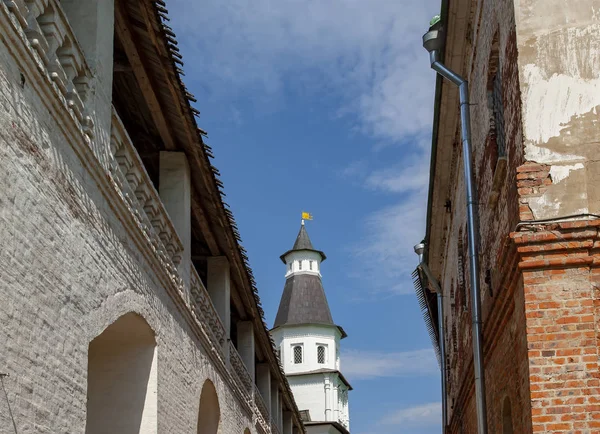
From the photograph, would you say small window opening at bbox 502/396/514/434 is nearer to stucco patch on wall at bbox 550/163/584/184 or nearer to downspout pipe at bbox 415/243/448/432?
stucco patch on wall at bbox 550/163/584/184

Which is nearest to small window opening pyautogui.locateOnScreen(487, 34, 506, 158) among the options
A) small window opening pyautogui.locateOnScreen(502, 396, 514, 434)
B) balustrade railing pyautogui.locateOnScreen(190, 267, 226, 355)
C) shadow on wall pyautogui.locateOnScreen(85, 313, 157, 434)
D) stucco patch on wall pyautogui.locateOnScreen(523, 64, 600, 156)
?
stucco patch on wall pyautogui.locateOnScreen(523, 64, 600, 156)

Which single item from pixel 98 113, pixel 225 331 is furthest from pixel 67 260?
pixel 225 331

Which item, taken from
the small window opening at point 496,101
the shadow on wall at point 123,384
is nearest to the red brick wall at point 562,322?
the small window opening at point 496,101

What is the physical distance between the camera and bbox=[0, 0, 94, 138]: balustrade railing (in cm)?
688

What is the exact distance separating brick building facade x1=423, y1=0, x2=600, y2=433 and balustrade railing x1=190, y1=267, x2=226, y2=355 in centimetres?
415

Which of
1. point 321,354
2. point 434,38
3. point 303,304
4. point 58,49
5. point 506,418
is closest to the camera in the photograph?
point 58,49

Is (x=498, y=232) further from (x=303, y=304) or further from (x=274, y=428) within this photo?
(x=303, y=304)

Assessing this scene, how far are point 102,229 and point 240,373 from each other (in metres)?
9.64

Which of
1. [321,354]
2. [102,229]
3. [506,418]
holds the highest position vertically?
[321,354]

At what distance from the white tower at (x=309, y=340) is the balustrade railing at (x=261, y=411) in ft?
140

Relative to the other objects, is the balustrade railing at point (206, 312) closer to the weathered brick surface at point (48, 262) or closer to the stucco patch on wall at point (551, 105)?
the weathered brick surface at point (48, 262)

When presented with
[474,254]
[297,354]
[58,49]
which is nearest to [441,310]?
[474,254]

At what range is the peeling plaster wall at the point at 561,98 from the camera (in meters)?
8.50

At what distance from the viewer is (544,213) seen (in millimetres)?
8484
